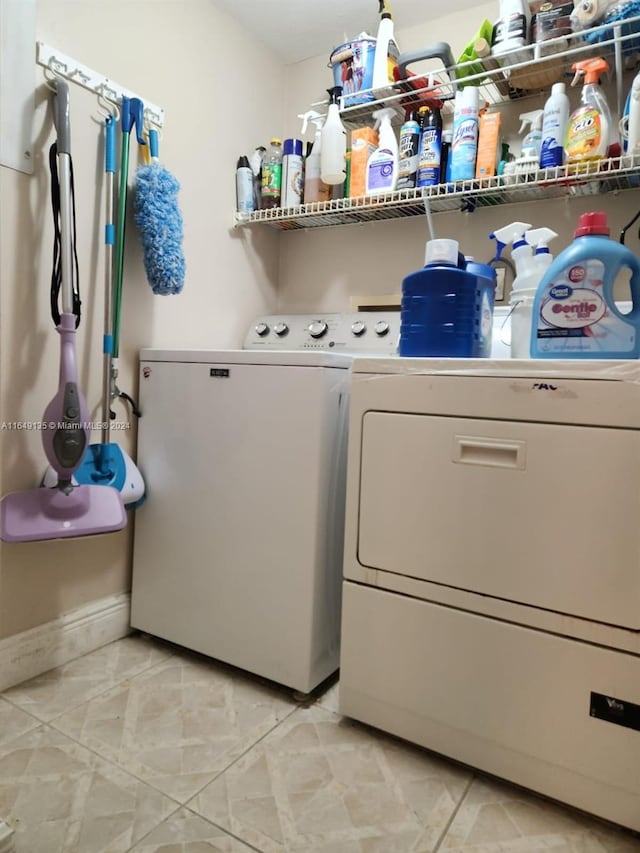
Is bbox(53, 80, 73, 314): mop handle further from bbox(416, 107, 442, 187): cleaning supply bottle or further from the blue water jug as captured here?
bbox(416, 107, 442, 187): cleaning supply bottle

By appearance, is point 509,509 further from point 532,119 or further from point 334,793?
point 532,119

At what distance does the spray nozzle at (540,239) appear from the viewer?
128 cm

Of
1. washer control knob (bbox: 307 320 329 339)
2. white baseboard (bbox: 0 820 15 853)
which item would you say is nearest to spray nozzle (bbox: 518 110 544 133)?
washer control knob (bbox: 307 320 329 339)

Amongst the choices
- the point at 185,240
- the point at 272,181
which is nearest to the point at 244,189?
the point at 272,181

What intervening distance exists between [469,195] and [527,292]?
498mm

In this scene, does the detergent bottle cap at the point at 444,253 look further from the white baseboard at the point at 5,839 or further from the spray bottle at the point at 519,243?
the white baseboard at the point at 5,839

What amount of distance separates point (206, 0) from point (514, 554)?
2.01 m

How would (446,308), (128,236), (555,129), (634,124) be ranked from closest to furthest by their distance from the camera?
(446,308) < (634,124) < (555,129) < (128,236)

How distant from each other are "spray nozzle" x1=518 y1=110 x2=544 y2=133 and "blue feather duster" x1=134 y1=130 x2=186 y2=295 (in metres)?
1.07

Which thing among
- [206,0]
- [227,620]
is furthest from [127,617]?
[206,0]

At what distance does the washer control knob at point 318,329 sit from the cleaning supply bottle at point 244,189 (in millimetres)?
476

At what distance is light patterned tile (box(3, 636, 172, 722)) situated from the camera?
4.23ft

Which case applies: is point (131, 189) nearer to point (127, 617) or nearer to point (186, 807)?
point (127, 617)

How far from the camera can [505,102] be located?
172 cm
